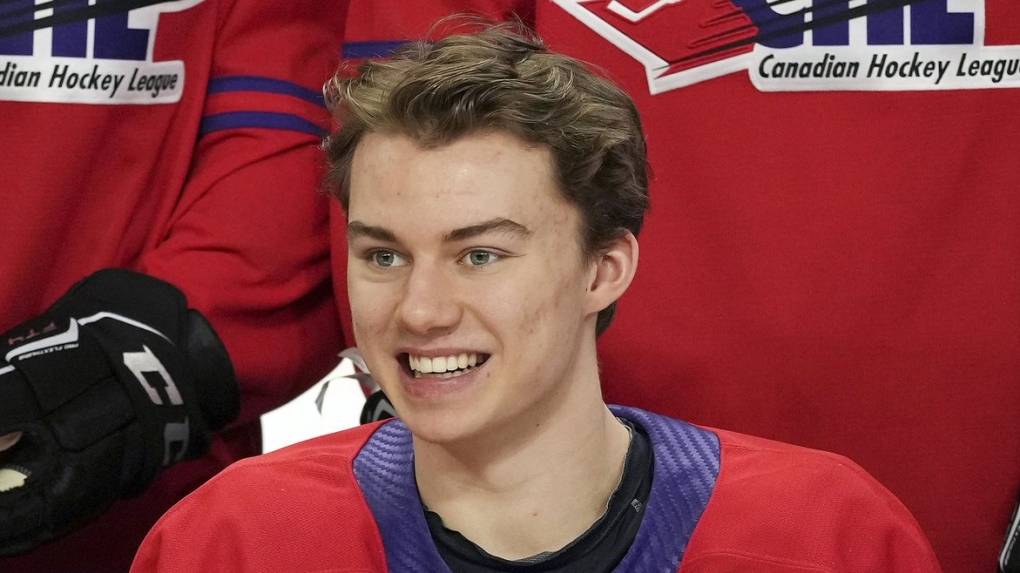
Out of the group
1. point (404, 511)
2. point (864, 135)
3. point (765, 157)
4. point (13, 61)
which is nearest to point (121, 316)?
point (13, 61)

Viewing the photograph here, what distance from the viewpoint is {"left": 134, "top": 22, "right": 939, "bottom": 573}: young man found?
1110mm

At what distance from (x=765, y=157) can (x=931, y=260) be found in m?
0.20

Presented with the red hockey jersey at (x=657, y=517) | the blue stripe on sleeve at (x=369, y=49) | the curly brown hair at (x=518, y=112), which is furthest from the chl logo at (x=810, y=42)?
the red hockey jersey at (x=657, y=517)

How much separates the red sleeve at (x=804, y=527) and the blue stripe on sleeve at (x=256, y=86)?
0.71m

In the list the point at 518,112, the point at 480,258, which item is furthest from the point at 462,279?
the point at 518,112

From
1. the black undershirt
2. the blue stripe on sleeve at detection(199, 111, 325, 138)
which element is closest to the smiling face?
the black undershirt

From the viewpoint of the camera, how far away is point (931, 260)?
1.51m

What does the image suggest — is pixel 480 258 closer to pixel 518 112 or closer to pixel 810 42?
pixel 518 112

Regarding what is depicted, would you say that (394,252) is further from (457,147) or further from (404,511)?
(404,511)

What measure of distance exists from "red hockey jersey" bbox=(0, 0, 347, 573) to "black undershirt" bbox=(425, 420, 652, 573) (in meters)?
0.48

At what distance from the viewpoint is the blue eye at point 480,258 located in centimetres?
111

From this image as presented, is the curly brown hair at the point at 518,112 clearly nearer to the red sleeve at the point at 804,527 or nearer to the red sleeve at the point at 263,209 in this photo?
the red sleeve at the point at 804,527

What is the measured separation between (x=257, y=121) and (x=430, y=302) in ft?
2.08

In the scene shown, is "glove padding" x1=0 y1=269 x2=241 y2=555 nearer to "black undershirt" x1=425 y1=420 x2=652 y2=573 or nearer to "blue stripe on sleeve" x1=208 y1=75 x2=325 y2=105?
"blue stripe on sleeve" x1=208 y1=75 x2=325 y2=105
